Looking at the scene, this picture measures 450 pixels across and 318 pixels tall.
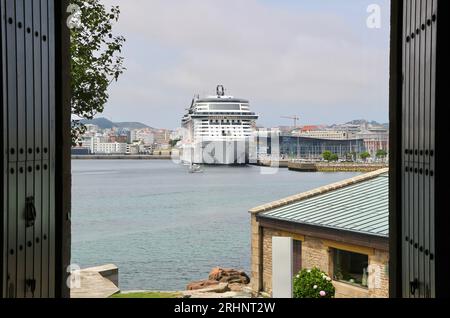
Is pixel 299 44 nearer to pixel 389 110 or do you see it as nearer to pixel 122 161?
pixel 122 161

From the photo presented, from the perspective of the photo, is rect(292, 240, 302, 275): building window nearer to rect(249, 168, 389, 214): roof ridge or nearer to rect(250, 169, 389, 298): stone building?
rect(250, 169, 389, 298): stone building

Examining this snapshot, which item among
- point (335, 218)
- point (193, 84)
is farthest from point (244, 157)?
point (335, 218)

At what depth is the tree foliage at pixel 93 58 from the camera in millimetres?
6262

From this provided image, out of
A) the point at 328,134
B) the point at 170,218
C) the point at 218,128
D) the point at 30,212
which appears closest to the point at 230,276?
the point at 30,212

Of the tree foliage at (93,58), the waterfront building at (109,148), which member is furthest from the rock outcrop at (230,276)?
the waterfront building at (109,148)

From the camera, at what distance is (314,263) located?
10.5 metres

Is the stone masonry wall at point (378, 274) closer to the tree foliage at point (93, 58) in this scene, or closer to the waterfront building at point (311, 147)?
the tree foliage at point (93, 58)

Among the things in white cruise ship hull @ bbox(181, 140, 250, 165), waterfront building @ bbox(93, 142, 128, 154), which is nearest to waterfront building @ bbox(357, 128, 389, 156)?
white cruise ship hull @ bbox(181, 140, 250, 165)

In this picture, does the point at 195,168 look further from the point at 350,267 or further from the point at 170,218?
the point at 350,267

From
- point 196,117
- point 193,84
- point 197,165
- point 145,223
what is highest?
point 193,84

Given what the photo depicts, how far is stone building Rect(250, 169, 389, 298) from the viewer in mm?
9297

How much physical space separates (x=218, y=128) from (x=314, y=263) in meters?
32.7
